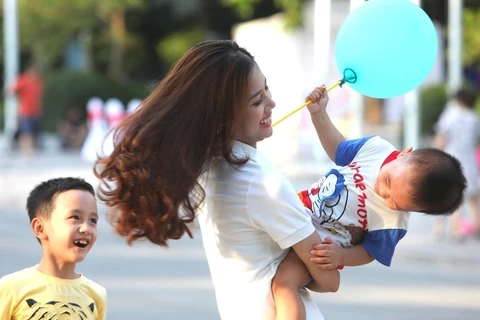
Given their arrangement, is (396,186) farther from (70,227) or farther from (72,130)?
(72,130)

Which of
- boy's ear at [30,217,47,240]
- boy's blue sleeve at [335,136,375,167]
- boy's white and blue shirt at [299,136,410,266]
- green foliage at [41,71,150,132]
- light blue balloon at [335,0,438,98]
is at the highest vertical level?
green foliage at [41,71,150,132]

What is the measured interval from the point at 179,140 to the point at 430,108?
18367 millimetres

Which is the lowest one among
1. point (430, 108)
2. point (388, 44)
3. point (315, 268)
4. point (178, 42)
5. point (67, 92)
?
point (315, 268)

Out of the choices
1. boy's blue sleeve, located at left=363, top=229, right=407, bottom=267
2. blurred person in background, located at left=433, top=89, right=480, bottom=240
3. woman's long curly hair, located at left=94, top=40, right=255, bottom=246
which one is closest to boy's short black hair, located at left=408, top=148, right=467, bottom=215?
boy's blue sleeve, located at left=363, top=229, right=407, bottom=267

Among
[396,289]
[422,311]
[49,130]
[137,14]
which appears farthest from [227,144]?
[137,14]

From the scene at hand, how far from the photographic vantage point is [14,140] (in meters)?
22.0

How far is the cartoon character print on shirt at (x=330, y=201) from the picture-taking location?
3.06 m

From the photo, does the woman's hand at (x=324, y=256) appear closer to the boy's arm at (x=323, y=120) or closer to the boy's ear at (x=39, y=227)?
the boy's arm at (x=323, y=120)

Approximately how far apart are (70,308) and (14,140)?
1945cm

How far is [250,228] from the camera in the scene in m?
2.93

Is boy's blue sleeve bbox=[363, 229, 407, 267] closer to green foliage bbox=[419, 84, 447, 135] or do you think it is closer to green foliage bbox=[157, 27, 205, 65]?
green foliage bbox=[419, 84, 447, 135]

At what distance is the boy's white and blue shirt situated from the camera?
3.05m

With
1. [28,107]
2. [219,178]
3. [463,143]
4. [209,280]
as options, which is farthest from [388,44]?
[28,107]

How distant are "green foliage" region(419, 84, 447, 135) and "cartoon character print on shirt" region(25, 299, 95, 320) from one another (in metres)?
18.1
